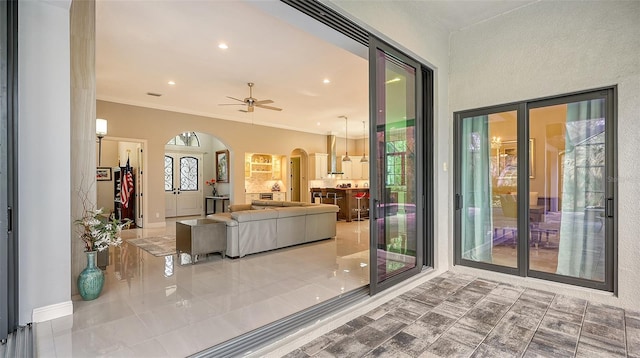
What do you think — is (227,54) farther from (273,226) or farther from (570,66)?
(570,66)

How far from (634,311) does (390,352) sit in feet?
8.50

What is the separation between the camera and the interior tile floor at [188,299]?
7.70ft

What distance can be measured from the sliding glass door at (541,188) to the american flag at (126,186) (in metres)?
7.95

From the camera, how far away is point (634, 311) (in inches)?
115

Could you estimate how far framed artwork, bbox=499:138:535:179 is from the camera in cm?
370

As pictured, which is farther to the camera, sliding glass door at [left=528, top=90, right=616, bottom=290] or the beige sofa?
the beige sofa

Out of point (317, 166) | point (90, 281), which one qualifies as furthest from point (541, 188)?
point (317, 166)

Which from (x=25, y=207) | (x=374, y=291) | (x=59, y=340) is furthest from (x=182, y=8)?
(x=374, y=291)

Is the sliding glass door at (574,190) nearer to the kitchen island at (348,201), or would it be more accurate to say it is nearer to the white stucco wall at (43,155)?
the white stucco wall at (43,155)

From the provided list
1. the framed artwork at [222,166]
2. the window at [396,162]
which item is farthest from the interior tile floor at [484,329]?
the framed artwork at [222,166]

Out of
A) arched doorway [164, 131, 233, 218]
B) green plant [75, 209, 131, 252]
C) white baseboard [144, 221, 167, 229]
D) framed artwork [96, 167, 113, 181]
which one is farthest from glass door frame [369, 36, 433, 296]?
framed artwork [96, 167, 113, 181]

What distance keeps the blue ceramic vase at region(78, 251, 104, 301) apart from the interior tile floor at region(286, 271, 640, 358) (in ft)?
7.66

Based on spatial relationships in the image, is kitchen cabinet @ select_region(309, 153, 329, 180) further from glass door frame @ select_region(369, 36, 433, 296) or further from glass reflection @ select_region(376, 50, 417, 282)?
glass reflection @ select_region(376, 50, 417, 282)

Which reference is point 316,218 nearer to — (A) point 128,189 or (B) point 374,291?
(B) point 374,291
